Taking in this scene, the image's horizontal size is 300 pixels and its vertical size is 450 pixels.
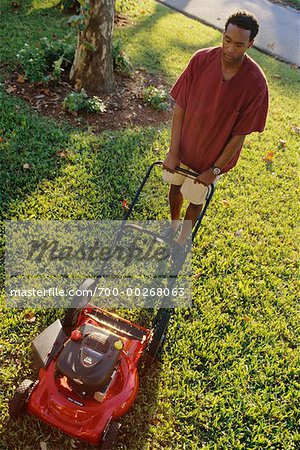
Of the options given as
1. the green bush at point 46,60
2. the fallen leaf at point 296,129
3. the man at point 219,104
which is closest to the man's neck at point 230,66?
the man at point 219,104

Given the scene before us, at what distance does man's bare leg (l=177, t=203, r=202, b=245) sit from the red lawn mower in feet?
3.97

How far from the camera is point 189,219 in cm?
382

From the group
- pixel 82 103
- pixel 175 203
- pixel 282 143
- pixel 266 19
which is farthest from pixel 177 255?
pixel 266 19

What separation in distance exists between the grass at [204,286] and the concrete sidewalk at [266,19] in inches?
120

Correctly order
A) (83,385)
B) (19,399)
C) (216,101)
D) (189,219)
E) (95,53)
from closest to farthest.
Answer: (83,385) < (19,399) < (216,101) < (189,219) < (95,53)

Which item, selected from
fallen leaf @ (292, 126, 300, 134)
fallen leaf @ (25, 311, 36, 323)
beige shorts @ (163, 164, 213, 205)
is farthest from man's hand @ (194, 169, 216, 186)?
fallen leaf @ (292, 126, 300, 134)

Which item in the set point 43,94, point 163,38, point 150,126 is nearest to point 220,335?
point 150,126

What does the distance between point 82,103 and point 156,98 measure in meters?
1.04

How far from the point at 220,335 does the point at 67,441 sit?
4.61 feet

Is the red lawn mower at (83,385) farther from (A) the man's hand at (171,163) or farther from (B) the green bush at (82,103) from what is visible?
(B) the green bush at (82,103)

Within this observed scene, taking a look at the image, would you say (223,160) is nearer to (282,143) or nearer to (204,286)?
(204,286)

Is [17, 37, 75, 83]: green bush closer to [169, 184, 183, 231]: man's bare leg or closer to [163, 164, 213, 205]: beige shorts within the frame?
[169, 184, 183, 231]: man's bare leg

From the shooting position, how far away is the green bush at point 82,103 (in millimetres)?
5367

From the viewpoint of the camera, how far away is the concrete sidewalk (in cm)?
924
